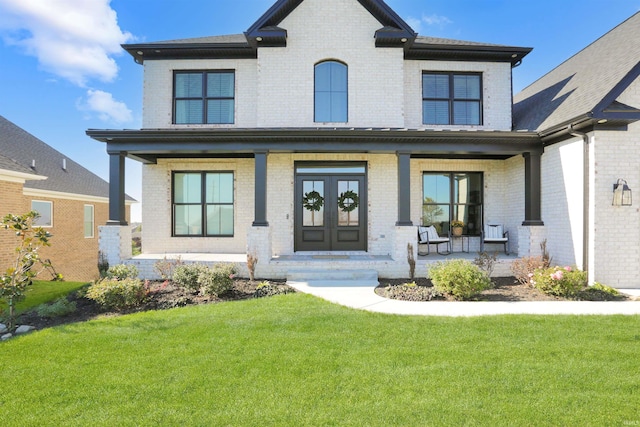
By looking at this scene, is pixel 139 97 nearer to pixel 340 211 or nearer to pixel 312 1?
pixel 312 1

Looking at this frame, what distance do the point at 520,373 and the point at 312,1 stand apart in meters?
11.4

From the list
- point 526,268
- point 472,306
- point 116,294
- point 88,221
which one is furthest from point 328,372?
point 88,221

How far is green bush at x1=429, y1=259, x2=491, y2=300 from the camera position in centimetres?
663

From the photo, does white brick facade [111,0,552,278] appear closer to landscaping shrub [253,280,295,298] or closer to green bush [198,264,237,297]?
landscaping shrub [253,280,295,298]

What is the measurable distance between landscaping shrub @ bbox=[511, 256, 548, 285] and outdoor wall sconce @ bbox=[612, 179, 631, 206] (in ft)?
6.67

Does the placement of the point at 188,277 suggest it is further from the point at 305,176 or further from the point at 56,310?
the point at 305,176

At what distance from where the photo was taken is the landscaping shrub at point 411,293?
6.78 metres

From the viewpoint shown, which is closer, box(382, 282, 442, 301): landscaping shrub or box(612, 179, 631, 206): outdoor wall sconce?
box(382, 282, 442, 301): landscaping shrub

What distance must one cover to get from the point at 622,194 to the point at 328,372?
26.2 feet

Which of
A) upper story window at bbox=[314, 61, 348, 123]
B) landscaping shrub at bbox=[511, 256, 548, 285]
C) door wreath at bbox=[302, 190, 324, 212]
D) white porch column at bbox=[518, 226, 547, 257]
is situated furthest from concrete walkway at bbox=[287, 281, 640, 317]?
upper story window at bbox=[314, 61, 348, 123]

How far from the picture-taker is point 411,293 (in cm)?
699

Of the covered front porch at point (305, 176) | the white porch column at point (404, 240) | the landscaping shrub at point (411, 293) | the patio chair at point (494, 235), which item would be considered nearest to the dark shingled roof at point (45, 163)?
the covered front porch at point (305, 176)

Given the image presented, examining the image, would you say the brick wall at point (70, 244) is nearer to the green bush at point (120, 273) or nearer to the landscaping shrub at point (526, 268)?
the green bush at point (120, 273)

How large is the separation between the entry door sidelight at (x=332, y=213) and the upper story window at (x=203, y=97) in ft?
11.8
